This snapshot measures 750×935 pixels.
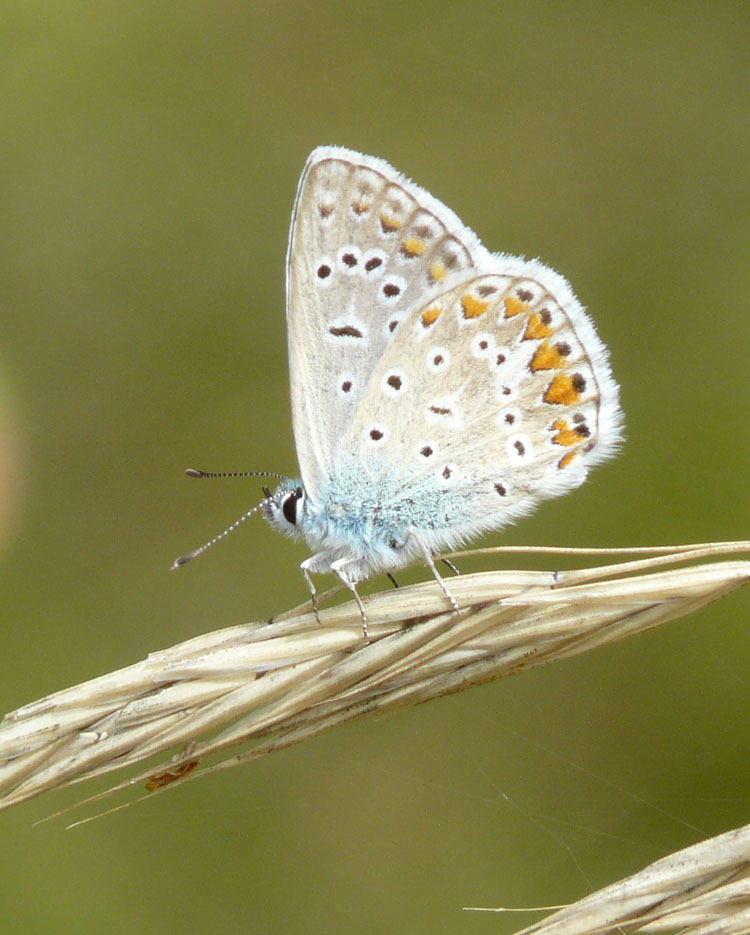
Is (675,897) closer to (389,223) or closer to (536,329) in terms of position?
(536,329)

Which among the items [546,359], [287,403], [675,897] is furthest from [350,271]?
[675,897]

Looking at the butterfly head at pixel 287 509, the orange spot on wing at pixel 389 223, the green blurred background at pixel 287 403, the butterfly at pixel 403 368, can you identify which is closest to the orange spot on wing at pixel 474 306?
the butterfly at pixel 403 368

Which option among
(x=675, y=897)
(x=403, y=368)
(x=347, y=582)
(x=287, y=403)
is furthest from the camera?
(x=287, y=403)

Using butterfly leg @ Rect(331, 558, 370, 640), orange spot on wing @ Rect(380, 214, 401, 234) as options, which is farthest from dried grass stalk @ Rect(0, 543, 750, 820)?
orange spot on wing @ Rect(380, 214, 401, 234)

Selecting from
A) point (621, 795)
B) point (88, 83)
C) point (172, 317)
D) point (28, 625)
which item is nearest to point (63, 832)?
point (28, 625)

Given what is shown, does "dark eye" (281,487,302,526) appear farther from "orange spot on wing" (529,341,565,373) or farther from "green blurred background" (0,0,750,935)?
"green blurred background" (0,0,750,935)

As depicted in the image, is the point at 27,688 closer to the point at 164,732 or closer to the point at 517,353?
the point at 164,732
